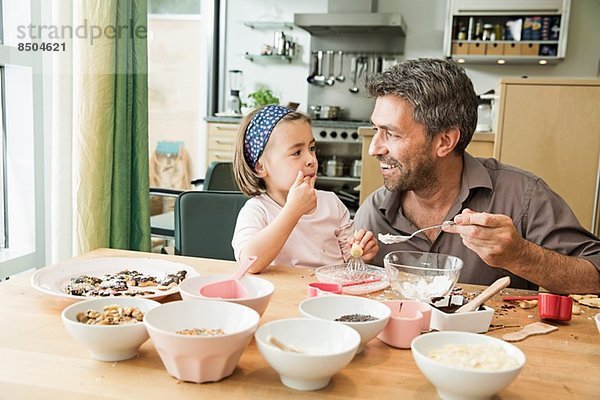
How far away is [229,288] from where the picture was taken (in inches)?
43.8

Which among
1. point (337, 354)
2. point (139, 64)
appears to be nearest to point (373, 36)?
point (139, 64)

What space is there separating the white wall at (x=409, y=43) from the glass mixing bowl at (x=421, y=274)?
14.5 feet

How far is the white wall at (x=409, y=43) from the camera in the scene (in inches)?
203

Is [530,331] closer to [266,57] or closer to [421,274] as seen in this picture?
[421,274]

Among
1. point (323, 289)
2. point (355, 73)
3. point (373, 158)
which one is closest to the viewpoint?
point (323, 289)

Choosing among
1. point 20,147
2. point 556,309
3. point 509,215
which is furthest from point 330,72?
point 556,309

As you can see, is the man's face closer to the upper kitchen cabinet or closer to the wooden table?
the wooden table

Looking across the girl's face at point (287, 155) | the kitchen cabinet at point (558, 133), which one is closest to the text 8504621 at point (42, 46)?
the girl's face at point (287, 155)

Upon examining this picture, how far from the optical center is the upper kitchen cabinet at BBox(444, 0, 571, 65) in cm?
491

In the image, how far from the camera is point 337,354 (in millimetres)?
789

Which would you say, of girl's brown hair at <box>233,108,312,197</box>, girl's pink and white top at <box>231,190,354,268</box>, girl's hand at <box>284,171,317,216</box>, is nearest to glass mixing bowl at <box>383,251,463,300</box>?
girl's hand at <box>284,171,317,216</box>

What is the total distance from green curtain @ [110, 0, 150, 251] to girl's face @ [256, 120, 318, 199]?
0.84 meters

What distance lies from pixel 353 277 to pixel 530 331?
0.46 m

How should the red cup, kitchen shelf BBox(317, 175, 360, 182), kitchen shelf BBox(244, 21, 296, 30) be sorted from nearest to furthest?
the red cup < kitchen shelf BBox(317, 175, 360, 182) < kitchen shelf BBox(244, 21, 296, 30)
